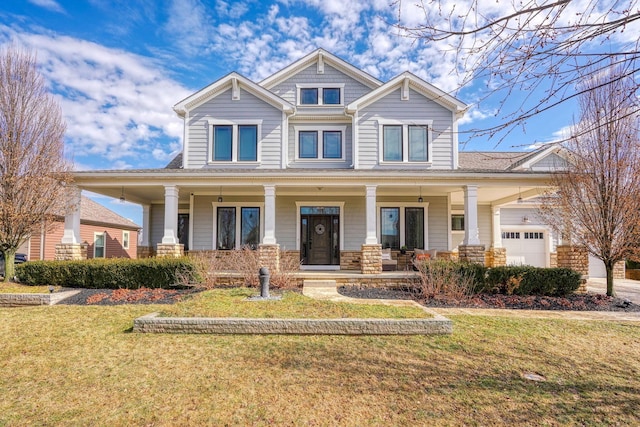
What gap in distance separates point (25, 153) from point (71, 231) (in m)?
2.64

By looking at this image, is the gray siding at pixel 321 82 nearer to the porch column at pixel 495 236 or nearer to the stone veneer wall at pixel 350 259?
the stone veneer wall at pixel 350 259

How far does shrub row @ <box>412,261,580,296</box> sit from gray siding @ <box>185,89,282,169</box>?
714cm

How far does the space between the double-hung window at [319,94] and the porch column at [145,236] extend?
8.19 metres

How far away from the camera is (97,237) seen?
835 inches

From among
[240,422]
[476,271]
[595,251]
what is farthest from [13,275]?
[595,251]

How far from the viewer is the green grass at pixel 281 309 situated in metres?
5.79

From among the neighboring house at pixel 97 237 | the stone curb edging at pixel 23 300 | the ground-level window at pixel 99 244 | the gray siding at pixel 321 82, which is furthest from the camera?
the ground-level window at pixel 99 244

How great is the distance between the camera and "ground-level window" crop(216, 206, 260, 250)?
13.4 m

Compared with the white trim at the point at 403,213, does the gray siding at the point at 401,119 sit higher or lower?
higher

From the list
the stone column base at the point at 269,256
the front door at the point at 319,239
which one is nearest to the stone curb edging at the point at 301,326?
the stone column base at the point at 269,256

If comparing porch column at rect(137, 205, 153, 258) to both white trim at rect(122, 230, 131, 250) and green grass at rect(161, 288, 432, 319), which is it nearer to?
green grass at rect(161, 288, 432, 319)

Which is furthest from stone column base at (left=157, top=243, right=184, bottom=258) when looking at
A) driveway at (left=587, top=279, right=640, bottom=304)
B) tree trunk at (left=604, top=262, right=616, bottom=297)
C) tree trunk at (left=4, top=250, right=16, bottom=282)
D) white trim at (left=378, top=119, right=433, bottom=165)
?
driveway at (left=587, top=279, right=640, bottom=304)

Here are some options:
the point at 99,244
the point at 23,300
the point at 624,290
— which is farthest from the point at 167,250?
the point at 624,290

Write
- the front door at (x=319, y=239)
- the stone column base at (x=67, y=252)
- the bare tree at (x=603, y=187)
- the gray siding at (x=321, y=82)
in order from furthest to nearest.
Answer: the gray siding at (x=321, y=82), the front door at (x=319, y=239), the stone column base at (x=67, y=252), the bare tree at (x=603, y=187)
